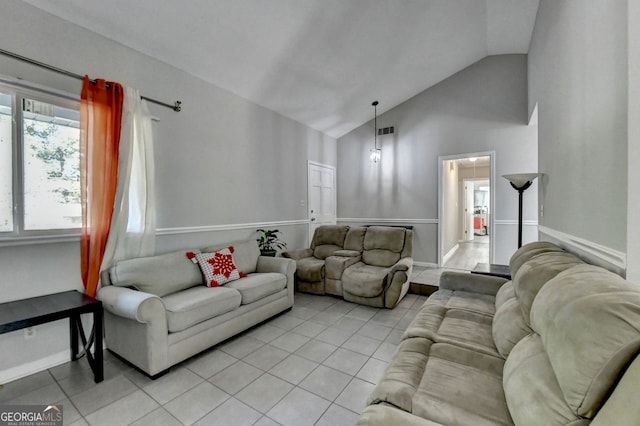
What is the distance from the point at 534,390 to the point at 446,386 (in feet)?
1.26

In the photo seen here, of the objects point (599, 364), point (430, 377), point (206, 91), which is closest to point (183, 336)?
point (430, 377)

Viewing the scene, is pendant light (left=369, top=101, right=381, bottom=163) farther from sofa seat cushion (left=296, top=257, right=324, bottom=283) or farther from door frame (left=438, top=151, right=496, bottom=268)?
sofa seat cushion (left=296, top=257, right=324, bottom=283)

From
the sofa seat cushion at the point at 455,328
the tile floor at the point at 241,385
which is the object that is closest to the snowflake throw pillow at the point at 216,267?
the tile floor at the point at 241,385

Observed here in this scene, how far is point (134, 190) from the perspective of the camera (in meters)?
2.59

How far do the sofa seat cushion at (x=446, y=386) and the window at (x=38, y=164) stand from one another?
277 centimetres

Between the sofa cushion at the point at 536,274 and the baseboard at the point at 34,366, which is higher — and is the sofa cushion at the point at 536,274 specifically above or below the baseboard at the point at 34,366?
above

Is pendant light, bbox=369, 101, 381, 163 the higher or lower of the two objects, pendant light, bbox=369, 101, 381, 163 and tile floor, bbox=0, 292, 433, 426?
the higher

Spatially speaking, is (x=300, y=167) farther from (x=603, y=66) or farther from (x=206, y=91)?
(x=603, y=66)

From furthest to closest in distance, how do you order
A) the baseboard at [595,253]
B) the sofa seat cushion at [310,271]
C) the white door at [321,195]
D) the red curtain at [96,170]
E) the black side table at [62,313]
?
the white door at [321,195], the sofa seat cushion at [310,271], the red curtain at [96,170], the black side table at [62,313], the baseboard at [595,253]

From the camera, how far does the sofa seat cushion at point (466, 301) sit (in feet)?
7.00

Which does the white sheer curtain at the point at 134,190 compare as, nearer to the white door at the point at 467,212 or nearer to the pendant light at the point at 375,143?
the pendant light at the point at 375,143

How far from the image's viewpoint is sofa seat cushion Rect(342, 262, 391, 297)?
132 inches

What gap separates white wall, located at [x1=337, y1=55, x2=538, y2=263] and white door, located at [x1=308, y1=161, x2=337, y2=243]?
23 cm

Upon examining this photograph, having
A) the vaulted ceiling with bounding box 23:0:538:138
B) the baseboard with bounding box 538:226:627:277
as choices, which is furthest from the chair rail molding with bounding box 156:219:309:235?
the baseboard with bounding box 538:226:627:277
